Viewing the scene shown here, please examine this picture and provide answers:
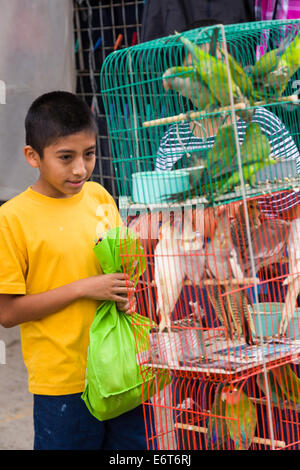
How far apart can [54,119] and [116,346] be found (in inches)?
32.0

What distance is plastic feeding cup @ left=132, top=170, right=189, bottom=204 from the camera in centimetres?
205

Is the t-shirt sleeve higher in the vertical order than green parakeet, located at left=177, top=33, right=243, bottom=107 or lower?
lower

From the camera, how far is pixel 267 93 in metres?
2.10

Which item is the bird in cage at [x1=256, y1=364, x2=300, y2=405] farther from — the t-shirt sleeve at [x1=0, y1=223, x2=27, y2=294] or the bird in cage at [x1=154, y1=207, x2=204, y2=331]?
the t-shirt sleeve at [x1=0, y1=223, x2=27, y2=294]

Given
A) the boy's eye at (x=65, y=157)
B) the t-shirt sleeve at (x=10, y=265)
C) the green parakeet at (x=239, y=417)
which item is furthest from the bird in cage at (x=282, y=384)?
the boy's eye at (x=65, y=157)

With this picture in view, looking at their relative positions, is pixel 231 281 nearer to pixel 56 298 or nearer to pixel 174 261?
pixel 174 261

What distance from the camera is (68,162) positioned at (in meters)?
2.30

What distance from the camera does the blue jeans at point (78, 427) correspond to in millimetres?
2350

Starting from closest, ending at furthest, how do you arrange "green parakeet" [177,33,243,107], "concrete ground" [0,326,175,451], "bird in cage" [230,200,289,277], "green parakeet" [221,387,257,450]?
1. "green parakeet" [177,33,243,107]
2. "bird in cage" [230,200,289,277]
3. "green parakeet" [221,387,257,450]
4. "concrete ground" [0,326,175,451]

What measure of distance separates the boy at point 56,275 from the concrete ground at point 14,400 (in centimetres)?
122

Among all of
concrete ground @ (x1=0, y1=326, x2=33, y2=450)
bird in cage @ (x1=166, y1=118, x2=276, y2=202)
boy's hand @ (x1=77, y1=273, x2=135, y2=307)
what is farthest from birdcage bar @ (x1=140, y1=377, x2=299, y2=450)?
concrete ground @ (x1=0, y1=326, x2=33, y2=450)

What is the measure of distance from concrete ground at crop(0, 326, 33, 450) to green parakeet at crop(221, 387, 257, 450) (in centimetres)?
156

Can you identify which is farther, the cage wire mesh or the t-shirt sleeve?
the t-shirt sleeve

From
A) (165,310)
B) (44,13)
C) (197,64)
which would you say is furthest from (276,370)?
(44,13)
